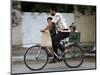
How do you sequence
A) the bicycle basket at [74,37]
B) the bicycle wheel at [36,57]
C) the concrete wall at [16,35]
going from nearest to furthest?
the concrete wall at [16,35]
the bicycle wheel at [36,57]
the bicycle basket at [74,37]

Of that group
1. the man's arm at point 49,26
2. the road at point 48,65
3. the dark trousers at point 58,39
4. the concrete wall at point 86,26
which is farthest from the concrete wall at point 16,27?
the concrete wall at point 86,26

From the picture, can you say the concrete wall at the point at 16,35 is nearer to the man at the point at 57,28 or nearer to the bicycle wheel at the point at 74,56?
the man at the point at 57,28

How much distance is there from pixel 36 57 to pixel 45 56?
15cm

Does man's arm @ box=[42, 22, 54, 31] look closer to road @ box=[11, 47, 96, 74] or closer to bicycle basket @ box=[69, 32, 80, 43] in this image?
bicycle basket @ box=[69, 32, 80, 43]

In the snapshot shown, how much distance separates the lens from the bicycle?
4371 millimetres

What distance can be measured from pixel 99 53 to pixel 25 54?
1.29 metres

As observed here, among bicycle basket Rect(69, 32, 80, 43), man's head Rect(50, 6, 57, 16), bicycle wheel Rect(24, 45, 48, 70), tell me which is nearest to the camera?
bicycle wheel Rect(24, 45, 48, 70)

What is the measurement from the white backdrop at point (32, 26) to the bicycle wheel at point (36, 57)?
4.3 inches

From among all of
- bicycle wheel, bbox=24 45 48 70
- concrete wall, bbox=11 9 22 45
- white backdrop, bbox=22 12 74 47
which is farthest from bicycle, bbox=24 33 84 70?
concrete wall, bbox=11 9 22 45

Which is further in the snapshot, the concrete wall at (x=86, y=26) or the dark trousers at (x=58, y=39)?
the concrete wall at (x=86, y=26)

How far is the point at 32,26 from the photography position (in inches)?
171

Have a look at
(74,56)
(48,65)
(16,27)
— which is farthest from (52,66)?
(16,27)

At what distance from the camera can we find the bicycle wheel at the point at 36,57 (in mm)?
4358

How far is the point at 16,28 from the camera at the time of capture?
425cm
